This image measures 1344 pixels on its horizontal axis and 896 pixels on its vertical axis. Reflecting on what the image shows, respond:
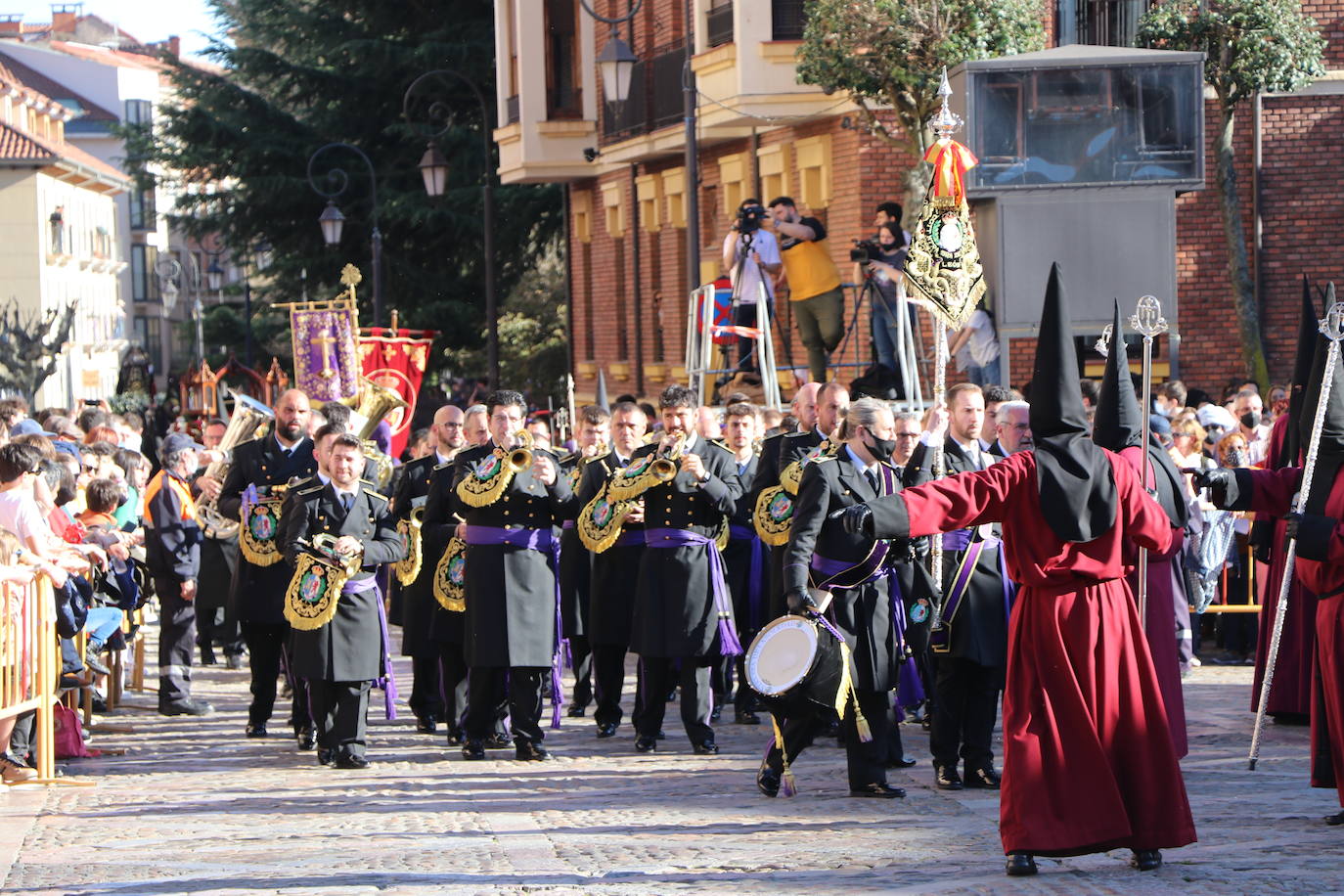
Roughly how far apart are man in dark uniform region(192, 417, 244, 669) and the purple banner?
5379 mm

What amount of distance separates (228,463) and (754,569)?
3441 millimetres

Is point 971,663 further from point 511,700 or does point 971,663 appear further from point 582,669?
point 582,669

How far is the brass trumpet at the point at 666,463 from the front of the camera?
11.5m

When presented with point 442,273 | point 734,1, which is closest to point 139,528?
point 734,1

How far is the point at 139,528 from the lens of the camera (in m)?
15.1

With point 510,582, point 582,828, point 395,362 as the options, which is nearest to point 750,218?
point 510,582

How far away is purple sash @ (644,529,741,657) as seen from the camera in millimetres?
11656

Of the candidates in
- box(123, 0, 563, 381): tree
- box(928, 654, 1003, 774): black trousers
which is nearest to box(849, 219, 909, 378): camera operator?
box(928, 654, 1003, 774): black trousers

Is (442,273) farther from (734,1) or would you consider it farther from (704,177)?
(734,1)

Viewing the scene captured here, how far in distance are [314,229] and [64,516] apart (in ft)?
92.8

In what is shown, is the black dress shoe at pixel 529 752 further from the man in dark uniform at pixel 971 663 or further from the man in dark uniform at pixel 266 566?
A: the man in dark uniform at pixel 971 663

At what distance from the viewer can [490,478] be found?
11.5m

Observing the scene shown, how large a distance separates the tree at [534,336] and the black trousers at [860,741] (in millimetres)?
32091

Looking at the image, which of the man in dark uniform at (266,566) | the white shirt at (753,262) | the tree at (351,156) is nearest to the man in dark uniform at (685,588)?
the man in dark uniform at (266,566)
